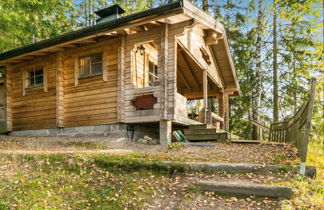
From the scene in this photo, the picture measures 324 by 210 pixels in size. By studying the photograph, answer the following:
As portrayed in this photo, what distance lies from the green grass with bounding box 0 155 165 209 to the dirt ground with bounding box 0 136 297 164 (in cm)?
134

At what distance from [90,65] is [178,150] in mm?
5529

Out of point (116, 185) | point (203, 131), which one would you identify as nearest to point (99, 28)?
point (203, 131)

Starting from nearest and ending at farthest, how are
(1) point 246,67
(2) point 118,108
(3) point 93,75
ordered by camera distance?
(2) point 118,108 → (3) point 93,75 → (1) point 246,67

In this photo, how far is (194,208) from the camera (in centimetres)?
359

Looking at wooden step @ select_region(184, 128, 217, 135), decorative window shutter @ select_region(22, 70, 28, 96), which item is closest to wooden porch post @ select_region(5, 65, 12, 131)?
decorative window shutter @ select_region(22, 70, 28, 96)

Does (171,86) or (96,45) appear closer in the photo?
(171,86)

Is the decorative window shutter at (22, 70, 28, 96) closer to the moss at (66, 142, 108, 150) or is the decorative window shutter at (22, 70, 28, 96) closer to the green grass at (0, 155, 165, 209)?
the moss at (66, 142, 108, 150)

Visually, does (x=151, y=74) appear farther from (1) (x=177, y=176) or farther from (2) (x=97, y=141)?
(1) (x=177, y=176)

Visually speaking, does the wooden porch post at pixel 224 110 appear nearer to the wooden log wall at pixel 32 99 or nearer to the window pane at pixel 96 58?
the window pane at pixel 96 58

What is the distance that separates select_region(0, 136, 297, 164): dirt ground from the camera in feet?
19.0

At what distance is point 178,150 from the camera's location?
749 centimetres

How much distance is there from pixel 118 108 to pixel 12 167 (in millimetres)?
4598

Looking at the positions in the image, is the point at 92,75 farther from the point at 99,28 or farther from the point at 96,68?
the point at 99,28

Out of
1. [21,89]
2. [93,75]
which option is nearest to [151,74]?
[93,75]
